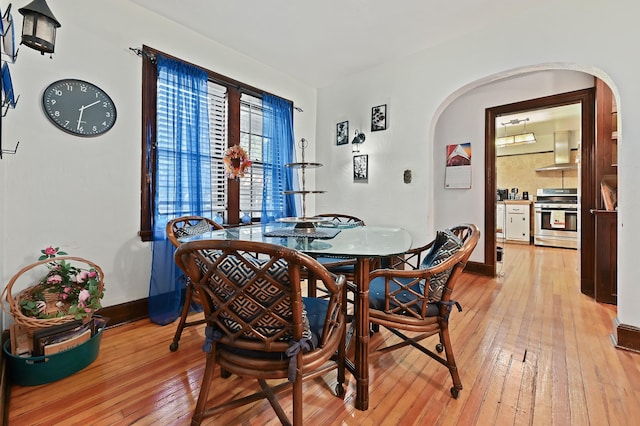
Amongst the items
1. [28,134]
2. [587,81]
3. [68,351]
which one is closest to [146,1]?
[28,134]

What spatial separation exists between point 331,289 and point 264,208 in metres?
2.62

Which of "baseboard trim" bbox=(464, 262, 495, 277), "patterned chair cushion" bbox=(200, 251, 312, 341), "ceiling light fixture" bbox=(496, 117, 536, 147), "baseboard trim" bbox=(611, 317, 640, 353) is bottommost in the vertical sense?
"baseboard trim" bbox=(611, 317, 640, 353)

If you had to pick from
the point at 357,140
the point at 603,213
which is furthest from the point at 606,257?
the point at 357,140

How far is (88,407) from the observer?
1.41 meters

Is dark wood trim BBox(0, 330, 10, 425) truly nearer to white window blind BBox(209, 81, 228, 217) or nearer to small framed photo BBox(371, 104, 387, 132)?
white window blind BBox(209, 81, 228, 217)

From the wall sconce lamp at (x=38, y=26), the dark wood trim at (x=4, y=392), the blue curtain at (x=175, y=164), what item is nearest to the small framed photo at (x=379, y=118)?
the blue curtain at (x=175, y=164)

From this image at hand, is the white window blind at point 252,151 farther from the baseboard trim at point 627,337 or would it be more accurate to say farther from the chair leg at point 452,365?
the baseboard trim at point 627,337

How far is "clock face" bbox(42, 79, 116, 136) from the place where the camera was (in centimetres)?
204

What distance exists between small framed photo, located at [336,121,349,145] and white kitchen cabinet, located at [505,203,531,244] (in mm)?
4925

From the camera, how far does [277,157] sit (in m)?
3.66

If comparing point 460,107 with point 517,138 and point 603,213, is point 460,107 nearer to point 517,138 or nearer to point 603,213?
point 603,213

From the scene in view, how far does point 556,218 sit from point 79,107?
814cm

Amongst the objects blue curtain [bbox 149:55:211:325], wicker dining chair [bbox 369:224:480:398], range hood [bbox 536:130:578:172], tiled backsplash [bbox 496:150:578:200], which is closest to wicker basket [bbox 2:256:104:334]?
blue curtain [bbox 149:55:211:325]

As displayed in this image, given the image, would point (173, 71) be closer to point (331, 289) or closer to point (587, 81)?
point (331, 289)
